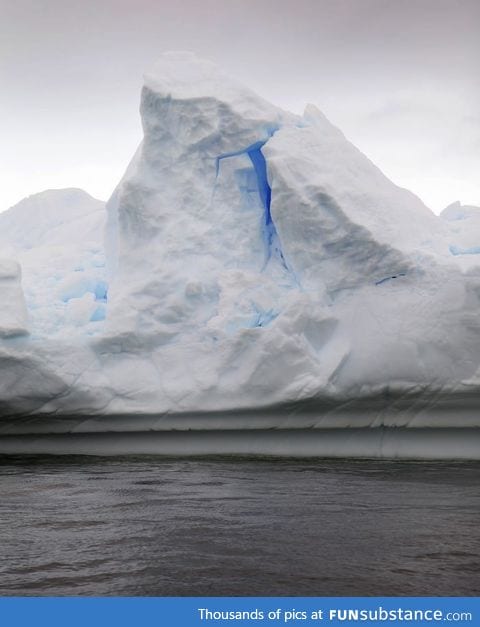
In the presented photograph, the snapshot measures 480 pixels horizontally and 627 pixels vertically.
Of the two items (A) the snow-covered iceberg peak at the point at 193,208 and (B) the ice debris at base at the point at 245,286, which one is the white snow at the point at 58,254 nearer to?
(B) the ice debris at base at the point at 245,286

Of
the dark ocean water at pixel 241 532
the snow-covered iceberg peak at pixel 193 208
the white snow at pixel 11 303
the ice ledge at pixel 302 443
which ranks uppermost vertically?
the snow-covered iceberg peak at pixel 193 208

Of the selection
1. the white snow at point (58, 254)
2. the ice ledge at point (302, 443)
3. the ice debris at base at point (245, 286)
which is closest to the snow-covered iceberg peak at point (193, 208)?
the ice debris at base at point (245, 286)

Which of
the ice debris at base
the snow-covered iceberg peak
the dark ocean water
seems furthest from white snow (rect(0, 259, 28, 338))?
the dark ocean water

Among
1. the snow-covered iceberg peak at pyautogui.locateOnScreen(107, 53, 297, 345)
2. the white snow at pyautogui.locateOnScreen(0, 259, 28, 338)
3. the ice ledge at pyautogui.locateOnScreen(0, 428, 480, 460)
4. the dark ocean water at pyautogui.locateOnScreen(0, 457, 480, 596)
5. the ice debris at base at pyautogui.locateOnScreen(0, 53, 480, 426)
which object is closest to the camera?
the dark ocean water at pyautogui.locateOnScreen(0, 457, 480, 596)

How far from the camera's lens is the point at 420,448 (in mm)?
10008

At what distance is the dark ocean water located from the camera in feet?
13.5

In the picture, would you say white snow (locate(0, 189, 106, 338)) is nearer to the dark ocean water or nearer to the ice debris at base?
the ice debris at base

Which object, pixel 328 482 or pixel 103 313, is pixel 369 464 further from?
pixel 103 313

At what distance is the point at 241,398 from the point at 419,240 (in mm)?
3341

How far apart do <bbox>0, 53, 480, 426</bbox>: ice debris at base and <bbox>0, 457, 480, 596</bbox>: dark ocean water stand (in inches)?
62.6

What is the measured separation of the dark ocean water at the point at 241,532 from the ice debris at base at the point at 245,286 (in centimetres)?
159

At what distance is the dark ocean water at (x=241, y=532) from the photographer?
13.5 feet

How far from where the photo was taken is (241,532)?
5336 millimetres

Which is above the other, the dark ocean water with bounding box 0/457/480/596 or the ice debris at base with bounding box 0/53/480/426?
the ice debris at base with bounding box 0/53/480/426
